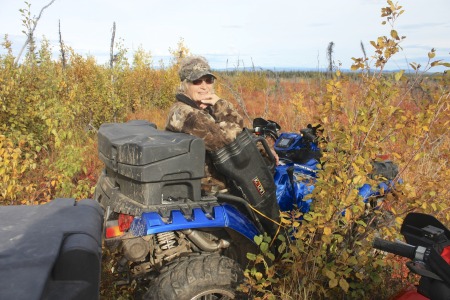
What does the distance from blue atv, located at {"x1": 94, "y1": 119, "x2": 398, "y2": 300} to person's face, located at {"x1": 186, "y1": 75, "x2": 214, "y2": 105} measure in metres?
0.60

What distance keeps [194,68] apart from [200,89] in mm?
190

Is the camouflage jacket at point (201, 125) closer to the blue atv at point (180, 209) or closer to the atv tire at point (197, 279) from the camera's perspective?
the blue atv at point (180, 209)

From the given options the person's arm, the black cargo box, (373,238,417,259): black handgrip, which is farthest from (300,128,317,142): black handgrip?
(373,238,417,259): black handgrip

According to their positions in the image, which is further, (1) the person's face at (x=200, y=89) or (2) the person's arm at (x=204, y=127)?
(1) the person's face at (x=200, y=89)

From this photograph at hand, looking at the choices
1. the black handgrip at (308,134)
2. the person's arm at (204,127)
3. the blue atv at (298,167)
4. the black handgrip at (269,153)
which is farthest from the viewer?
the black handgrip at (308,134)

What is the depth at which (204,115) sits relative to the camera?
3121mm

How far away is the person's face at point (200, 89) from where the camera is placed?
3.62 metres

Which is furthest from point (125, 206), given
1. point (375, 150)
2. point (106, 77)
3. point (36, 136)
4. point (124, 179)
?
point (106, 77)

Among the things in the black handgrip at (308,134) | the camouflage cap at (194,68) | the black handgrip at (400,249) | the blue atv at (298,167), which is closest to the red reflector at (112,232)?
the blue atv at (298,167)

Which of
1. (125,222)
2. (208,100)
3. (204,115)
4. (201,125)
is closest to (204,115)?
(204,115)

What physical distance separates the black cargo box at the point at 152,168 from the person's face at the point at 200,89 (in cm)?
77

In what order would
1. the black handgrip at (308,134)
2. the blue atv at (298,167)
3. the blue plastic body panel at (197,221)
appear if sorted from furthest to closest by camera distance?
the black handgrip at (308,134) → the blue atv at (298,167) → the blue plastic body panel at (197,221)

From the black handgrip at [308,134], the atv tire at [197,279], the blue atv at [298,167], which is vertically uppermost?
the black handgrip at [308,134]

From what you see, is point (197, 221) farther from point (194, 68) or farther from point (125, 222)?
point (194, 68)
